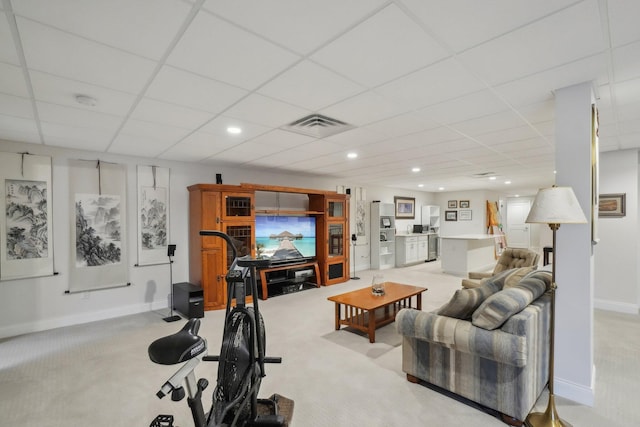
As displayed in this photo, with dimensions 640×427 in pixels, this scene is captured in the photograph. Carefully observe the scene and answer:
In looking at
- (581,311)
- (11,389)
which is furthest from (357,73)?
(11,389)

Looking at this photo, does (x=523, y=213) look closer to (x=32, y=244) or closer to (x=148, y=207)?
(x=148, y=207)

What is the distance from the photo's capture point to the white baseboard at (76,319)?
3.62m

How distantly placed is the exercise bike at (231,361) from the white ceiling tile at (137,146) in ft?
8.42

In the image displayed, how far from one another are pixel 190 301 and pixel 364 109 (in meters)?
3.40

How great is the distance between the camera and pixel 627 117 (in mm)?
2855

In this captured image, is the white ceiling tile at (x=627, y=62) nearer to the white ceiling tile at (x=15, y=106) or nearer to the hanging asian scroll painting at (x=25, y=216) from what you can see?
the white ceiling tile at (x=15, y=106)

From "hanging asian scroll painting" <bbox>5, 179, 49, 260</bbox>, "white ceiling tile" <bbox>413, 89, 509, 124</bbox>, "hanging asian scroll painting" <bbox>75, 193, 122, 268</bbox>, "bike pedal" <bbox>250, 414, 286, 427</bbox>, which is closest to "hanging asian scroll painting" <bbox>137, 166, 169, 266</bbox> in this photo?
"hanging asian scroll painting" <bbox>75, 193, 122, 268</bbox>

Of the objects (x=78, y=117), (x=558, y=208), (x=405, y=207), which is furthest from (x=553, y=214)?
(x=405, y=207)

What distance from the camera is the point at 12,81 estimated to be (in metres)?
2.00

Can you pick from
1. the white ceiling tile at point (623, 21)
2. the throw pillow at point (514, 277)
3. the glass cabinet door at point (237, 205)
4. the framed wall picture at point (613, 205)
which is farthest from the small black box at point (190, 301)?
the framed wall picture at point (613, 205)

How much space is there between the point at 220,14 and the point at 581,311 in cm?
293

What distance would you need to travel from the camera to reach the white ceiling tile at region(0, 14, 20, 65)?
4.67ft

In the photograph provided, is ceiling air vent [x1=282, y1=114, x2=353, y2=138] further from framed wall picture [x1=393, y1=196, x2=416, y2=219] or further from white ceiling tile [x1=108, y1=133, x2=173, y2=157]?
framed wall picture [x1=393, y1=196, x2=416, y2=219]

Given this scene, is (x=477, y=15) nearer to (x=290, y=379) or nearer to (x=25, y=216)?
(x=290, y=379)
